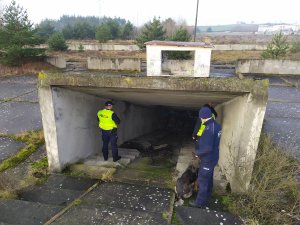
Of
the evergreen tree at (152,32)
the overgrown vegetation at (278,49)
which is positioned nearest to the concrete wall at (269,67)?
the overgrown vegetation at (278,49)

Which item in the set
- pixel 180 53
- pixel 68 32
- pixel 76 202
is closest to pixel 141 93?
pixel 76 202

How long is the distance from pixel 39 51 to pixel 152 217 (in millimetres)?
19124

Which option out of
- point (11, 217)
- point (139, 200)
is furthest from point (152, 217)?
point (11, 217)

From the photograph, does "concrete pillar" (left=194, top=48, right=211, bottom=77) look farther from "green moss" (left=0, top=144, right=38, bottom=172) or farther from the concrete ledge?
"green moss" (left=0, top=144, right=38, bottom=172)

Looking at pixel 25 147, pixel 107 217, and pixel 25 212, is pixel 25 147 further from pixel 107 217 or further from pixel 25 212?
pixel 107 217

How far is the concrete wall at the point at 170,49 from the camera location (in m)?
13.5

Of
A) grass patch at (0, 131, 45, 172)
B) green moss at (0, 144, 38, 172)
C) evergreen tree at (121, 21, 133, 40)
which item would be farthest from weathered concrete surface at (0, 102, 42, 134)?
evergreen tree at (121, 21, 133, 40)

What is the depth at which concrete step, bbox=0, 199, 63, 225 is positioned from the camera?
3791mm

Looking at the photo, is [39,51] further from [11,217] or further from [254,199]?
[254,199]

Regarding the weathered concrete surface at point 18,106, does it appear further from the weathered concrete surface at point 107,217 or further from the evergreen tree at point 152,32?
the evergreen tree at point 152,32

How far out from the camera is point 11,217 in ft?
12.7

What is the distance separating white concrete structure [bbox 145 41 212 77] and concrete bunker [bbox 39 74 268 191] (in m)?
7.68

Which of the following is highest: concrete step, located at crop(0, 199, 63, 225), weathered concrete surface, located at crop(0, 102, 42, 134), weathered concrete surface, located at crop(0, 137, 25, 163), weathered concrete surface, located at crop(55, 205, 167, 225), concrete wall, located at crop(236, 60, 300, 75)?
concrete wall, located at crop(236, 60, 300, 75)

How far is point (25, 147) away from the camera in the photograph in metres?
6.73
